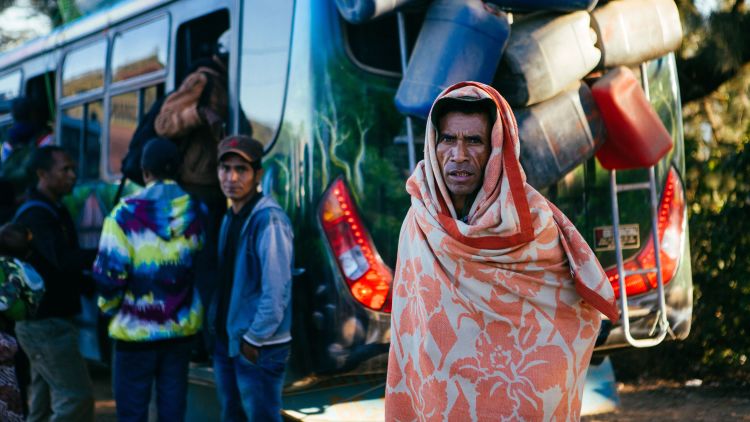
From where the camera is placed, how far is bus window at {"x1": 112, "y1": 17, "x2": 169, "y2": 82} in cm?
600

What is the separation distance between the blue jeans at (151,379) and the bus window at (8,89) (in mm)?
4391

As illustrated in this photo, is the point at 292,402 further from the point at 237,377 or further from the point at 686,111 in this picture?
the point at 686,111

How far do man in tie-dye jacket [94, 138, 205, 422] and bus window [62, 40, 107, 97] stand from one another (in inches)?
90.3

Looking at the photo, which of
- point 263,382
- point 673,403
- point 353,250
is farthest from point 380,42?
point 673,403

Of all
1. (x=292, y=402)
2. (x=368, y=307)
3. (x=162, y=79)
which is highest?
(x=162, y=79)

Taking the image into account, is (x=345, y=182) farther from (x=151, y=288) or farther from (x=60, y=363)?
(x=60, y=363)

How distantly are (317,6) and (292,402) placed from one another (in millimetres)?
1917

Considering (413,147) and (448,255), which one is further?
(413,147)

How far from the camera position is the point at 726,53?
7141 millimetres

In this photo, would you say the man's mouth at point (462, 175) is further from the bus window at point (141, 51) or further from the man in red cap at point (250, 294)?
the bus window at point (141, 51)

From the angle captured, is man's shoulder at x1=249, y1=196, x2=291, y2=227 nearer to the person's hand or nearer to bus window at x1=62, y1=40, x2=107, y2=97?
the person's hand

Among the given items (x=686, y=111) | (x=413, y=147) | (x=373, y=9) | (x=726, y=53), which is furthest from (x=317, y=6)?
(x=686, y=111)

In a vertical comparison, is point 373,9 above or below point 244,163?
above

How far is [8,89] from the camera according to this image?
8664 mm
